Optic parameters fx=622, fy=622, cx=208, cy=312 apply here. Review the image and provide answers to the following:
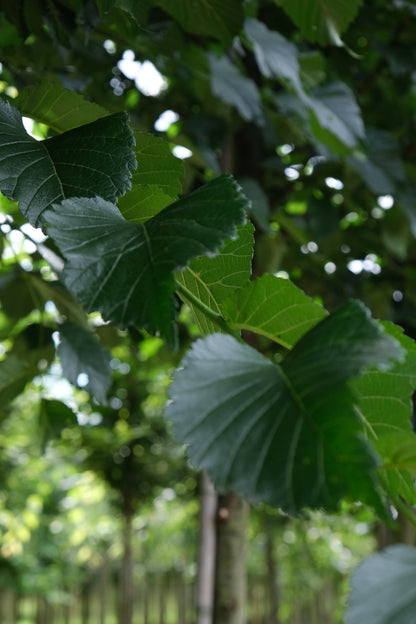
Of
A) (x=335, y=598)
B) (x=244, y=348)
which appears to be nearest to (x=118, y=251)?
(x=244, y=348)

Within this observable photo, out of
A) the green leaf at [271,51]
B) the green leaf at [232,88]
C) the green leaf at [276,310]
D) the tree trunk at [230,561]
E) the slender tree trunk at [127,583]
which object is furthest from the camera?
the slender tree trunk at [127,583]

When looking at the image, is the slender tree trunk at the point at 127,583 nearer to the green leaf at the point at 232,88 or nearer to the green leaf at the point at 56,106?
the green leaf at the point at 232,88

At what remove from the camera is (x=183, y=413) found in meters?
0.23

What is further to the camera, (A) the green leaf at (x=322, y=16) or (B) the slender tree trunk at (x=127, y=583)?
(B) the slender tree trunk at (x=127, y=583)

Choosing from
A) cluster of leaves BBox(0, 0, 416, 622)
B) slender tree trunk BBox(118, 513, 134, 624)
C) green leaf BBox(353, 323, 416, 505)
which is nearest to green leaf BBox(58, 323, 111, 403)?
cluster of leaves BBox(0, 0, 416, 622)

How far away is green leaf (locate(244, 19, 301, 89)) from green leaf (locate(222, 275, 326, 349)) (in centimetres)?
51

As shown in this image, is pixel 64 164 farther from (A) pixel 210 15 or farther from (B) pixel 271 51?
(B) pixel 271 51

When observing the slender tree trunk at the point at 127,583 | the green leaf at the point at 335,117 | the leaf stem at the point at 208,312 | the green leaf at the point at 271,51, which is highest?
the leaf stem at the point at 208,312

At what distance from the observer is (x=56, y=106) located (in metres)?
0.40

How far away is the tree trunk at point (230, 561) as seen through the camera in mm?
1001

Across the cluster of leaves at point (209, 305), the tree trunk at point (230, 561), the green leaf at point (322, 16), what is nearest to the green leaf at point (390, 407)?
the cluster of leaves at point (209, 305)

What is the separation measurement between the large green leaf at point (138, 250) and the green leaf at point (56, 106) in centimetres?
15

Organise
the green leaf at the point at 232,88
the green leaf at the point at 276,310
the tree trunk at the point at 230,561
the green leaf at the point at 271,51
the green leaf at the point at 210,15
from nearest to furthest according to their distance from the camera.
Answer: the green leaf at the point at 276,310 < the green leaf at the point at 210,15 < the green leaf at the point at 271,51 < the green leaf at the point at 232,88 < the tree trunk at the point at 230,561

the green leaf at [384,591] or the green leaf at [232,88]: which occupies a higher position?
the green leaf at [384,591]
